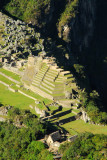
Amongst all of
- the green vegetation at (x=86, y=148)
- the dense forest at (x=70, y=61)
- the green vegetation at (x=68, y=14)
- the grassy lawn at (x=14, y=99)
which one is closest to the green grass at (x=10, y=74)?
the grassy lawn at (x=14, y=99)

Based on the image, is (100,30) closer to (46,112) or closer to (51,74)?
(51,74)

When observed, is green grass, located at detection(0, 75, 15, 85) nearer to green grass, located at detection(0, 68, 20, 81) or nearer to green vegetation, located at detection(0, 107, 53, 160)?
green grass, located at detection(0, 68, 20, 81)

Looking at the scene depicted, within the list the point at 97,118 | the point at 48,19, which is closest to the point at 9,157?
the point at 97,118

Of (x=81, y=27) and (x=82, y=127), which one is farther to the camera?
(x=81, y=27)

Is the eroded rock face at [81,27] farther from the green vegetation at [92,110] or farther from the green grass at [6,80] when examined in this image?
the green vegetation at [92,110]

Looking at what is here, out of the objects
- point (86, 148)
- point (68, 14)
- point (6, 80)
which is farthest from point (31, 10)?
point (86, 148)

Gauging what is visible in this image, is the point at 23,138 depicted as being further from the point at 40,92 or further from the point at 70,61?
the point at 70,61
